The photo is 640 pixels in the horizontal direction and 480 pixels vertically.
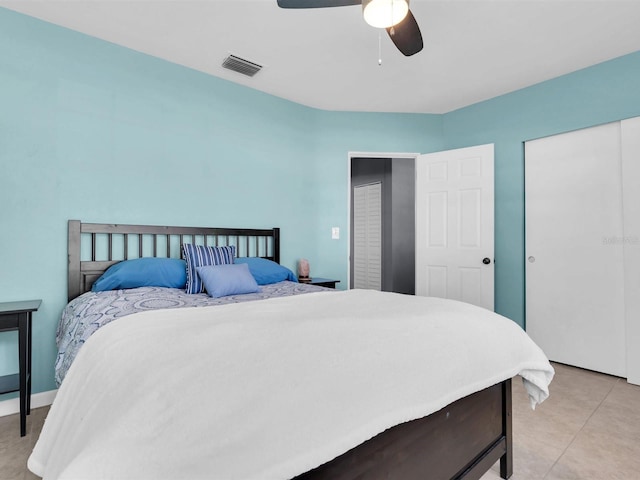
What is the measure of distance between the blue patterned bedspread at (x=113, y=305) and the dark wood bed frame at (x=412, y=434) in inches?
16.3

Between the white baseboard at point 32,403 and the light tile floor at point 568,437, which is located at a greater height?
the white baseboard at point 32,403

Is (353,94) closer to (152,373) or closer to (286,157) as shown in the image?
(286,157)

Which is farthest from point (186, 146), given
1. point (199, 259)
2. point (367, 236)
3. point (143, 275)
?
point (367, 236)

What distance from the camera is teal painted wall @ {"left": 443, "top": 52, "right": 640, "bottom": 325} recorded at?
2.93 metres

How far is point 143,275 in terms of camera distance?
2.35 m

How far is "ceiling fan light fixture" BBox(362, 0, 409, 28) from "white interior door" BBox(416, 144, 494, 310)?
227cm

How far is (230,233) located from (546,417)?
2.73 m

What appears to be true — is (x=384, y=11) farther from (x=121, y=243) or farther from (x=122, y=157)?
(x=121, y=243)

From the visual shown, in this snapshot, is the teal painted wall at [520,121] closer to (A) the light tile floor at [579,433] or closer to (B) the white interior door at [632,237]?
(B) the white interior door at [632,237]

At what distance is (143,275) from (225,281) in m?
0.61

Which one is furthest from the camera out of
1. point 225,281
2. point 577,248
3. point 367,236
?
point 367,236

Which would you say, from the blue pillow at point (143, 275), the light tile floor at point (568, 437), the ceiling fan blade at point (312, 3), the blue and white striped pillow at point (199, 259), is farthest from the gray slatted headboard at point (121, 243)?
the ceiling fan blade at point (312, 3)

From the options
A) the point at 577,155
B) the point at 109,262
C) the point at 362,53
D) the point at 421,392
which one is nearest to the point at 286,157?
the point at 362,53

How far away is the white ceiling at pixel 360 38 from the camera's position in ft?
7.43
